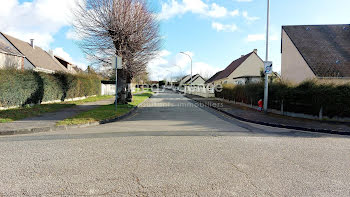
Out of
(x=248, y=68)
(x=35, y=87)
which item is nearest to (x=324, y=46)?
(x=248, y=68)

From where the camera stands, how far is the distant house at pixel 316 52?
17609 millimetres

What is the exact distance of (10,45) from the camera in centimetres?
2469

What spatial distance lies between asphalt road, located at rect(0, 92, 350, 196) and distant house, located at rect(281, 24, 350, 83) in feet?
44.6

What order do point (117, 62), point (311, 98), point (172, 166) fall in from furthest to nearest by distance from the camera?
point (117, 62)
point (311, 98)
point (172, 166)

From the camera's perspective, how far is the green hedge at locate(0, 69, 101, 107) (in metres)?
11.8

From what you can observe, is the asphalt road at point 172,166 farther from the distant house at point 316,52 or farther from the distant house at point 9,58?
the distant house at point 9,58

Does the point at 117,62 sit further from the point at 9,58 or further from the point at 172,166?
the point at 9,58

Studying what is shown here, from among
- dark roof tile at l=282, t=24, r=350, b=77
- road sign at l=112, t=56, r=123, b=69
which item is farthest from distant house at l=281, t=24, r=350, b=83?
road sign at l=112, t=56, r=123, b=69

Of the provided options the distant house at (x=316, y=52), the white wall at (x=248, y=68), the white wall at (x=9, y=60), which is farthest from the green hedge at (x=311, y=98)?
the white wall at (x=9, y=60)

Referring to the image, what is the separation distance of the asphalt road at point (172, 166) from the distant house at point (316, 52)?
13.6 metres

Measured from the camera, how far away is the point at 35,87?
14.3 meters

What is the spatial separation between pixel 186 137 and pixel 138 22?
11546 millimetres

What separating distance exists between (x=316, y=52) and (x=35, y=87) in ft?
77.4

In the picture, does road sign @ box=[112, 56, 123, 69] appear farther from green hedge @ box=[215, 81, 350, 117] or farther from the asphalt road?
green hedge @ box=[215, 81, 350, 117]
